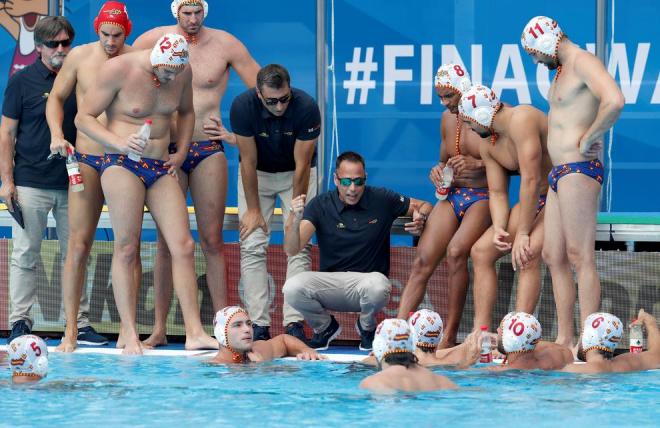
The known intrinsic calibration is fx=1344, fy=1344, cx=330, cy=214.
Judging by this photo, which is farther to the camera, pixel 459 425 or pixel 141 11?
pixel 141 11

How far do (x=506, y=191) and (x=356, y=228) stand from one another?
3.57ft

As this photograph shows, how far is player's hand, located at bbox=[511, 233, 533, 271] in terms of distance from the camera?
8688 mm

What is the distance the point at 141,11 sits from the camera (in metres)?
12.1

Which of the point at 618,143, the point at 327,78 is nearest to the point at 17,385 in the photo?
the point at 327,78

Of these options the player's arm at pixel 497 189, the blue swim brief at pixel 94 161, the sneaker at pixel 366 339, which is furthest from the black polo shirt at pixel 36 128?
the player's arm at pixel 497 189

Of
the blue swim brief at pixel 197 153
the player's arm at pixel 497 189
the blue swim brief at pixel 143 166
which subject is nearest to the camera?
the player's arm at pixel 497 189

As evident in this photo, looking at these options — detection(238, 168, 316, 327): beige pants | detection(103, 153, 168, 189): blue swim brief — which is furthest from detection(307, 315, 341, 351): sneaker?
detection(103, 153, 168, 189): blue swim brief

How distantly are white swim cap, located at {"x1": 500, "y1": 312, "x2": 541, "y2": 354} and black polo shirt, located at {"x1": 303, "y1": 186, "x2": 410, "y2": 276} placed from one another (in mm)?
1491

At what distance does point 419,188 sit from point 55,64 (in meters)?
3.61

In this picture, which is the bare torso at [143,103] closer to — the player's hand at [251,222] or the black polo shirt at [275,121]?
the black polo shirt at [275,121]

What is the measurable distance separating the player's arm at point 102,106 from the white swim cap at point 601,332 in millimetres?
3197

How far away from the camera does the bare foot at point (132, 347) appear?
9.05 m

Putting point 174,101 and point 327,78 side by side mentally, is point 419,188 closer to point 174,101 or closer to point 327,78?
point 327,78

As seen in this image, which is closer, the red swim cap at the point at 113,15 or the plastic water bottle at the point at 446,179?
the red swim cap at the point at 113,15
